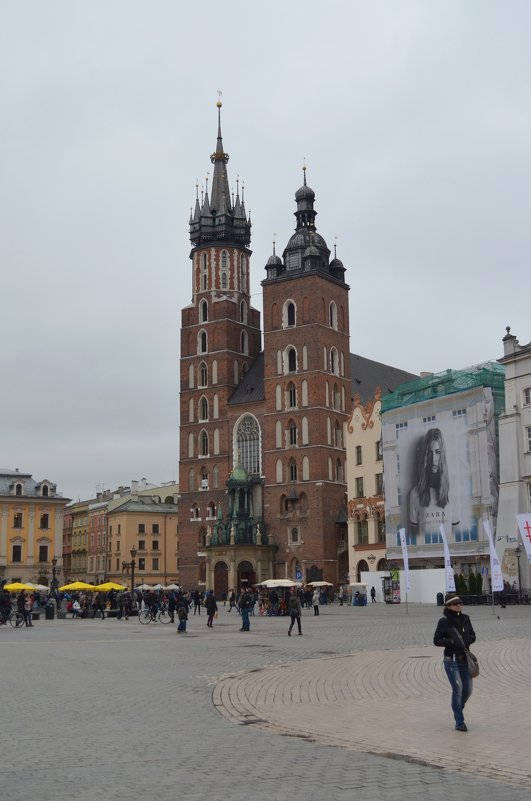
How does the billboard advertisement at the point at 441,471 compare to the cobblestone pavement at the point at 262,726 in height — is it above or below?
above

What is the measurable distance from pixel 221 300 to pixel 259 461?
53.2ft

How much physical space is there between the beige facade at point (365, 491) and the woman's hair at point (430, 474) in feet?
24.3

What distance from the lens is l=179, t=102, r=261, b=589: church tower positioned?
85.2 metres

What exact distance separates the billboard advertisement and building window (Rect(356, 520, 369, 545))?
17.5 feet

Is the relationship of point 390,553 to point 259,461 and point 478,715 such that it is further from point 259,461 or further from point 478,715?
point 478,715

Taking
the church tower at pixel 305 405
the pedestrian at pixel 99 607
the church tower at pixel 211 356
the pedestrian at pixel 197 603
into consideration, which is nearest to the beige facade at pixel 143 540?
the church tower at pixel 211 356

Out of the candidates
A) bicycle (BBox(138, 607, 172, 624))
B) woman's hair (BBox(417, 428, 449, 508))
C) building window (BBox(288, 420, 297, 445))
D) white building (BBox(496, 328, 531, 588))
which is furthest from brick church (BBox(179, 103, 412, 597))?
bicycle (BBox(138, 607, 172, 624))

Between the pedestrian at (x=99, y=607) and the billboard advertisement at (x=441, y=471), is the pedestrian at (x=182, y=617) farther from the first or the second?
the billboard advertisement at (x=441, y=471)

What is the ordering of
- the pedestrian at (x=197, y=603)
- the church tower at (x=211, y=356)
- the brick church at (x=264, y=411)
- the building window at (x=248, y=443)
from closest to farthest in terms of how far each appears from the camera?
the pedestrian at (x=197, y=603)
the brick church at (x=264, y=411)
the building window at (x=248, y=443)
the church tower at (x=211, y=356)

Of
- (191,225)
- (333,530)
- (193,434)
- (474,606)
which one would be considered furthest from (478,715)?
(191,225)

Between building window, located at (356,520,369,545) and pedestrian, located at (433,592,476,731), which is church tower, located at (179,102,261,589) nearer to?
building window, located at (356,520,369,545)

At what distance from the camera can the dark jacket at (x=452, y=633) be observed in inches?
424

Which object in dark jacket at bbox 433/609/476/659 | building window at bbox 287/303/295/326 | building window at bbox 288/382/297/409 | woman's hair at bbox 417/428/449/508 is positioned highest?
building window at bbox 287/303/295/326

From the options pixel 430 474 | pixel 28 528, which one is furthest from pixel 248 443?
pixel 430 474
